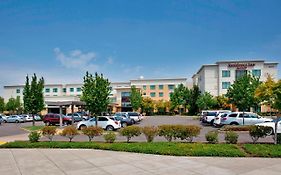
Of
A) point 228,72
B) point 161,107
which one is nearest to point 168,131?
point 228,72

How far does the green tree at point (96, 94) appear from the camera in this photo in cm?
2739

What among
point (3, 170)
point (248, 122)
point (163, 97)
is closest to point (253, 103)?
point (248, 122)

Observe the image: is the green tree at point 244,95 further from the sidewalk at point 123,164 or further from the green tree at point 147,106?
the green tree at point 147,106

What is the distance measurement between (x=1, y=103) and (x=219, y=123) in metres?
66.3

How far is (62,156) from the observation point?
12414 mm

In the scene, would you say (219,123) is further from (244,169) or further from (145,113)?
(145,113)

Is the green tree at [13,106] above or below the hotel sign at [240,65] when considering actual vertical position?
below

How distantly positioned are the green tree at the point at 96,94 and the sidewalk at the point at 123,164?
1418cm

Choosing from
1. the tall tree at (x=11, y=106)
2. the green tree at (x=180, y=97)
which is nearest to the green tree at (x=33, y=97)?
the green tree at (x=180, y=97)

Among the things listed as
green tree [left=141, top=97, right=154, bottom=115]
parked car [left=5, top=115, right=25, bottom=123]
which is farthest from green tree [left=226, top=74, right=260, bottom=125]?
green tree [left=141, top=97, right=154, bottom=115]

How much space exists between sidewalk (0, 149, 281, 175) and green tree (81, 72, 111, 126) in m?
14.2

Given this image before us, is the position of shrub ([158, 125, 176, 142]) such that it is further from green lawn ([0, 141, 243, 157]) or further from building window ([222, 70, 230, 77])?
building window ([222, 70, 230, 77])

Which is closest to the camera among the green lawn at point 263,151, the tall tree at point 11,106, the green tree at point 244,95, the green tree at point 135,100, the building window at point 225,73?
the green lawn at point 263,151

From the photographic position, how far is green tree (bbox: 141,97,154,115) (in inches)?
3024
